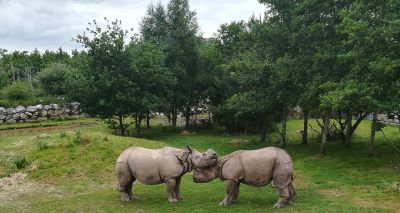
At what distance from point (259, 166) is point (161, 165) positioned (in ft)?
11.0

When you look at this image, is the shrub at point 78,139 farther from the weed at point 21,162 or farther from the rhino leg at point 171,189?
the rhino leg at point 171,189

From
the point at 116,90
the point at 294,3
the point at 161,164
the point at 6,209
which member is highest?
the point at 294,3

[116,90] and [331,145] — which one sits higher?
[116,90]

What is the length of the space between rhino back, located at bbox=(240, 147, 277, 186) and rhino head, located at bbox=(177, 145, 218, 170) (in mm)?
1047

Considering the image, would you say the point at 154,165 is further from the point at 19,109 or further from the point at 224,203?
the point at 19,109

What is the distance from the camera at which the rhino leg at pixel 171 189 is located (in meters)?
14.7

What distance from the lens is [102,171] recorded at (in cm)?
2025

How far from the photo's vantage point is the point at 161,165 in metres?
14.8

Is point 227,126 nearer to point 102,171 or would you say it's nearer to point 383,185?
point 102,171

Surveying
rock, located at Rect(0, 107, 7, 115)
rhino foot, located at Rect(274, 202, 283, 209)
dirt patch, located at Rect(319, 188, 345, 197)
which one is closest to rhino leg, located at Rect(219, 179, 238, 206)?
rhino foot, located at Rect(274, 202, 283, 209)

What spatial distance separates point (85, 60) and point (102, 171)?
16.5 m

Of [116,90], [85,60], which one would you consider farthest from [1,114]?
[116,90]

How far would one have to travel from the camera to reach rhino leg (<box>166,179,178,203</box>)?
14734 mm

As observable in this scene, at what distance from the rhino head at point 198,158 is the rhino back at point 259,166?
105 cm
